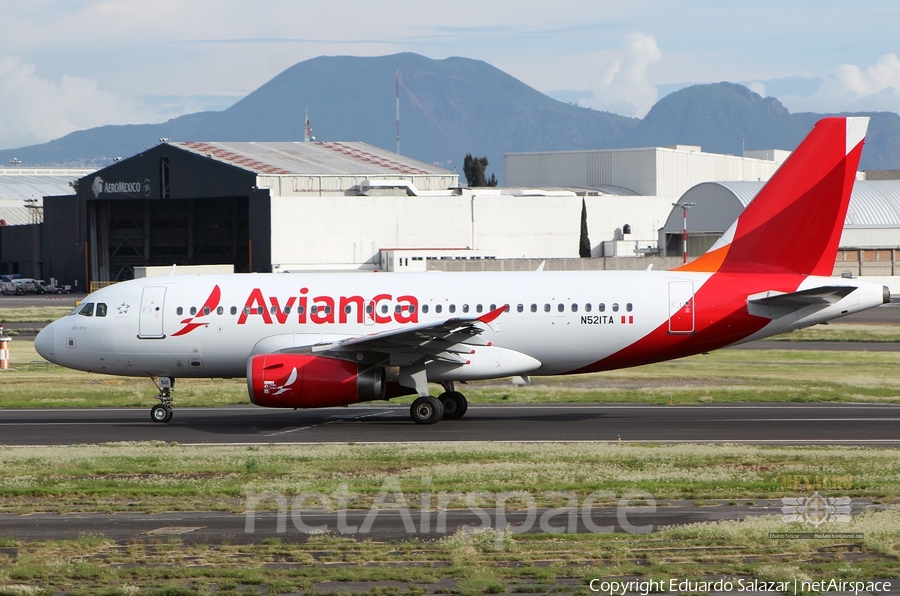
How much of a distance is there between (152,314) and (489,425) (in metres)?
9.14

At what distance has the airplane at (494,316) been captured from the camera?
2531 cm

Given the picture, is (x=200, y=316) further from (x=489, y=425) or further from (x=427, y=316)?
(x=489, y=425)

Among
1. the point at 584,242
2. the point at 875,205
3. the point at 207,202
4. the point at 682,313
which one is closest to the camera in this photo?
the point at 682,313

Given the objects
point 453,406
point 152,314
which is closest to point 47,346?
point 152,314

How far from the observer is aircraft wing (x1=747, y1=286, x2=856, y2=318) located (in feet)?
82.1

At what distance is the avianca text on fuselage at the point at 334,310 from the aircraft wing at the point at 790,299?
27.2 ft

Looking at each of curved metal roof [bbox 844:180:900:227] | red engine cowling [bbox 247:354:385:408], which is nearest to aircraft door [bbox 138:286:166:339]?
red engine cowling [bbox 247:354:385:408]

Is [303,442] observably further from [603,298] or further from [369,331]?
[603,298]

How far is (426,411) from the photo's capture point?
25766 millimetres

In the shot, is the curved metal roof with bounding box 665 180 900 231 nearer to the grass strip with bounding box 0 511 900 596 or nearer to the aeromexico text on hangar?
the aeromexico text on hangar

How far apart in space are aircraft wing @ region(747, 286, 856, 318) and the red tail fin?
2.95 ft

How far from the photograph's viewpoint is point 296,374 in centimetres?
2475

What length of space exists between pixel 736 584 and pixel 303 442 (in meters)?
13.2

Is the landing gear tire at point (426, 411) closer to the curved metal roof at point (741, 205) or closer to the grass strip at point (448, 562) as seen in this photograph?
the grass strip at point (448, 562)
